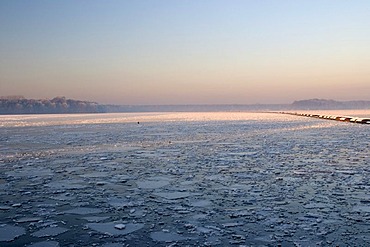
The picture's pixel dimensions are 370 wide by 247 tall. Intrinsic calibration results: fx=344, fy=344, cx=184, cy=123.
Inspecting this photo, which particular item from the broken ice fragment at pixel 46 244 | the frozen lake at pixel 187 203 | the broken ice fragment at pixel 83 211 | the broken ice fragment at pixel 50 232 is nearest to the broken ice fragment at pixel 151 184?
the frozen lake at pixel 187 203

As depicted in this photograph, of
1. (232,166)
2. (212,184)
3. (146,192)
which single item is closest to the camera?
(146,192)

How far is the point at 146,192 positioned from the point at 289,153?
604 cm

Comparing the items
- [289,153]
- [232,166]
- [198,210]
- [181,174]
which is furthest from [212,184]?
[289,153]

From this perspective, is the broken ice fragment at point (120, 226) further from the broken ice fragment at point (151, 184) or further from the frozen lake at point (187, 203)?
the broken ice fragment at point (151, 184)

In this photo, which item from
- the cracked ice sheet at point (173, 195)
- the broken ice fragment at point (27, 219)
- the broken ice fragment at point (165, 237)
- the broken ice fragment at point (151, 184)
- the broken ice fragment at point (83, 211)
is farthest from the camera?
the broken ice fragment at point (151, 184)

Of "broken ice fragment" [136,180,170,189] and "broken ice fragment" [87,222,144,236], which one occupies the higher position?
"broken ice fragment" [87,222,144,236]

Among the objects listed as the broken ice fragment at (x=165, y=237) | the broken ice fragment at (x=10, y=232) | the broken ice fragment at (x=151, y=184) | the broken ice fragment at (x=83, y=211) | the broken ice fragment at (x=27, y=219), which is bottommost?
the broken ice fragment at (x=151, y=184)

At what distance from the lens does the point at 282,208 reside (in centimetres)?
439

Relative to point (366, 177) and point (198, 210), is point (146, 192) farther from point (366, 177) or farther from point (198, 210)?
point (366, 177)

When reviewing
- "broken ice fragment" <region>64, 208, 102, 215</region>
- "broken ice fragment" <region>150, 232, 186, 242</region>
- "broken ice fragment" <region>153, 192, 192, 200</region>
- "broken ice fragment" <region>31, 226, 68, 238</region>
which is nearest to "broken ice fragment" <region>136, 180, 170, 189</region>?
"broken ice fragment" <region>153, 192, 192, 200</region>

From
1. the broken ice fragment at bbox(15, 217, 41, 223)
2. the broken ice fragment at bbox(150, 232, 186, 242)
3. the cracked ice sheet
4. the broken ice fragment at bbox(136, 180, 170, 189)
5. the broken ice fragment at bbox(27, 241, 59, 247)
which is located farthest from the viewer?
the broken ice fragment at bbox(136, 180, 170, 189)

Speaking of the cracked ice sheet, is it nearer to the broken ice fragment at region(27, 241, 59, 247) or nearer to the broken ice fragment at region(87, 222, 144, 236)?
the broken ice fragment at region(87, 222, 144, 236)

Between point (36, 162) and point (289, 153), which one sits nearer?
point (36, 162)

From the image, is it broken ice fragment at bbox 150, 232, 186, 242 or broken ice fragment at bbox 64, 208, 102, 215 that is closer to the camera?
broken ice fragment at bbox 150, 232, 186, 242
